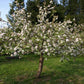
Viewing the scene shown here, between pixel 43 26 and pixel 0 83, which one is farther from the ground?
pixel 43 26

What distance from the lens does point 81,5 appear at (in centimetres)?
4038

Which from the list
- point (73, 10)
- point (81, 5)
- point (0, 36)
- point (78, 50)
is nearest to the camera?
point (0, 36)

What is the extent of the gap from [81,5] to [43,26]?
3730 centimetres

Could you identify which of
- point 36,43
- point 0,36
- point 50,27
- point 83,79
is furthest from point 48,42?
point 83,79

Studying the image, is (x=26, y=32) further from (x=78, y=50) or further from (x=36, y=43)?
(x=78, y=50)

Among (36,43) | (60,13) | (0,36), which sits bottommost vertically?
(36,43)

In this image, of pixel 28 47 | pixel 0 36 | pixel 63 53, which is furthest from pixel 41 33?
pixel 0 36

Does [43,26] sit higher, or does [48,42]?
[43,26]

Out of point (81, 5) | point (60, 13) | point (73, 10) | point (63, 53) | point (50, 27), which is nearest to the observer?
point (63, 53)

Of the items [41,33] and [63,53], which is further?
[41,33]

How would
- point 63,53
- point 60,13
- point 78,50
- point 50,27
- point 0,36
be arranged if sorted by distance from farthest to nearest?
1. point 60,13
2. point 50,27
3. point 78,50
4. point 0,36
5. point 63,53

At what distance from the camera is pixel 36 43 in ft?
21.0

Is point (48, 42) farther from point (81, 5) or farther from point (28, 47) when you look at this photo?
point (81, 5)

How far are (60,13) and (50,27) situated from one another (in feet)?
47.7
